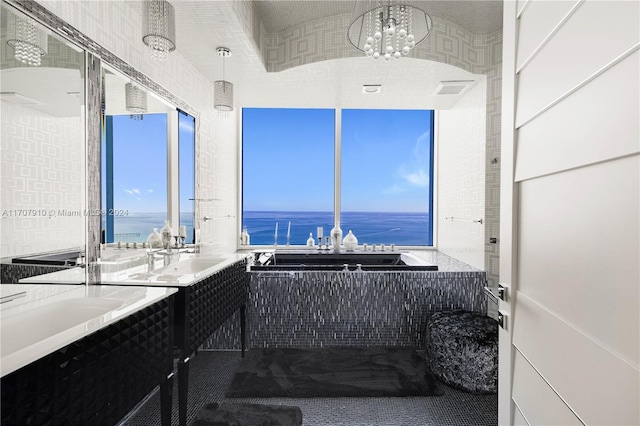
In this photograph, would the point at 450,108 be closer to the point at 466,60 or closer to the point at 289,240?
the point at 466,60

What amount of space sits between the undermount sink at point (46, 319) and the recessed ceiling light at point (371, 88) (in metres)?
2.73

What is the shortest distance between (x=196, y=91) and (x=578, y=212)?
2856mm

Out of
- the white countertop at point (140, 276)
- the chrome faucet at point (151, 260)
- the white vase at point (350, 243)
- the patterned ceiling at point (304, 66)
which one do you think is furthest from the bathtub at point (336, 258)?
the patterned ceiling at point (304, 66)

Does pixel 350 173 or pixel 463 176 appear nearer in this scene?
pixel 463 176

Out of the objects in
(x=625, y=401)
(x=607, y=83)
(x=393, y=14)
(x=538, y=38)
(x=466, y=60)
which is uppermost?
(x=466, y=60)

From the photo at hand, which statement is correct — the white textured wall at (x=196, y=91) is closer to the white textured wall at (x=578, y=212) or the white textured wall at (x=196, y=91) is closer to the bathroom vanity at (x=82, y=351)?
the bathroom vanity at (x=82, y=351)

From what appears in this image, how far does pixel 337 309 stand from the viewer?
2.95 m

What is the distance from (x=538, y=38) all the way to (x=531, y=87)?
116 mm

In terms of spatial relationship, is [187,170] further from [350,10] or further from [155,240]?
[350,10]

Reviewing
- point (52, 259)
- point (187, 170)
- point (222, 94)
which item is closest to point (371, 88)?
point (222, 94)

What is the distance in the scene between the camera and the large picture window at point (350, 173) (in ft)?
15.4

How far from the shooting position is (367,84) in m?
3.22

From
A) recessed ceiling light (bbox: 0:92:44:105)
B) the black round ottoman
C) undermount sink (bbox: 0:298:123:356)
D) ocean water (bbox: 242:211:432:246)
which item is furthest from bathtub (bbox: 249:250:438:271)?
recessed ceiling light (bbox: 0:92:44:105)

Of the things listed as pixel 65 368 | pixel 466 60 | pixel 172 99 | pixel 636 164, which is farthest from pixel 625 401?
pixel 466 60
